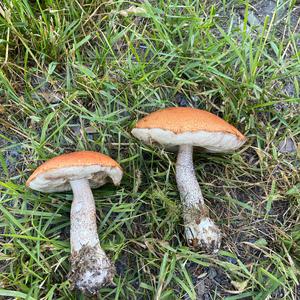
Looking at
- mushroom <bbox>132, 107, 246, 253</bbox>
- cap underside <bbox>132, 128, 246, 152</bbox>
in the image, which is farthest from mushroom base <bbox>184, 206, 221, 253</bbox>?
cap underside <bbox>132, 128, 246, 152</bbox>

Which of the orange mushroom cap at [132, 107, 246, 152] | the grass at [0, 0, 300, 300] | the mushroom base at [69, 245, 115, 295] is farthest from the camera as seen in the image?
the grass at [0, 0, 300, 300]

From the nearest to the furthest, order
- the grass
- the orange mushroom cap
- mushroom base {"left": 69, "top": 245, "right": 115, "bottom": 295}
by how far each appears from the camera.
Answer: the orange mushroom cap < mushroom base {"left": 69, "top": 245, "right": 115, "bottom": 295} < the grass

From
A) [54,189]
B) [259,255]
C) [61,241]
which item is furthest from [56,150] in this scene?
[259,255]

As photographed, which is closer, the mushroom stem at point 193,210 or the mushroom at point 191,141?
the mushroom at point 191,141

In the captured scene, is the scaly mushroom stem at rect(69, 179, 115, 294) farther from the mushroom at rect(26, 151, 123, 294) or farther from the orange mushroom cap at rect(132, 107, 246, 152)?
the orange mushroom cap at rect(132, 107, 246, 152)

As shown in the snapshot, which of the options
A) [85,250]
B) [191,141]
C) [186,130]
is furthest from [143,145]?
[85,250]

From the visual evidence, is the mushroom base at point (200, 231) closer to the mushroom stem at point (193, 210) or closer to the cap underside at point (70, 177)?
the mushroom stem at point (193, 210)

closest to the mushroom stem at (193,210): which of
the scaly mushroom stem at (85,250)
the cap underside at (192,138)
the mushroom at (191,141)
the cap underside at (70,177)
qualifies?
the mushroom at (191,141)

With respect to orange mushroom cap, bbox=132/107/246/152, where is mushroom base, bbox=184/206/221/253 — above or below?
below
